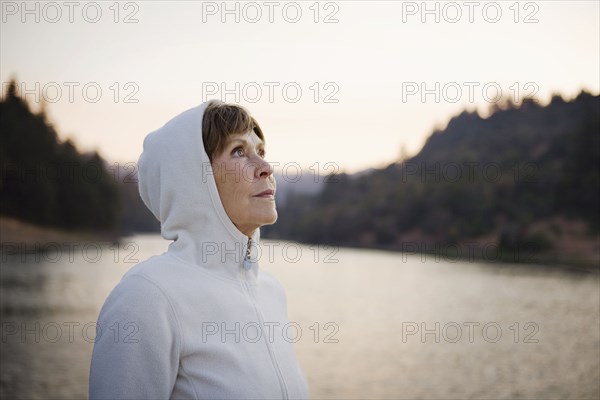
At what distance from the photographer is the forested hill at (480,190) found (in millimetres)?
44531

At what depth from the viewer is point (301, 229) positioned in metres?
67.9

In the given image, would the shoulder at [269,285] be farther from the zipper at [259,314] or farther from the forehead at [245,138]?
the forehead at [245,138]

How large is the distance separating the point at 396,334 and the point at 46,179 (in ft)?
121

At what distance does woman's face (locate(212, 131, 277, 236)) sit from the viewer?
1.75 metres

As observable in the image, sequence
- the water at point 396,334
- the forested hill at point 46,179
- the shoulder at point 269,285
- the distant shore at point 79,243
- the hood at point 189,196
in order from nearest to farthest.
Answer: the hood at point 189,196 < the shoulder at point 269,285 < the water at point 396,334 < the distant shore at point 79,243 < the forested hill at point 46,179

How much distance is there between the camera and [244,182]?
5.78 ft

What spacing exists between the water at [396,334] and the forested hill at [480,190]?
11353 mm

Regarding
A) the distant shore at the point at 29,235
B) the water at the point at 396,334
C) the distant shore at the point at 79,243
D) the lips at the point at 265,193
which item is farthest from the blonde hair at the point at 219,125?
the distant shore at the point at 29,235

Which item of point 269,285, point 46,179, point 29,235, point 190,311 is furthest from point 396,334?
point 46,179

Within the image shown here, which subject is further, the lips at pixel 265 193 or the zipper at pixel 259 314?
the lips at pixel 265 193

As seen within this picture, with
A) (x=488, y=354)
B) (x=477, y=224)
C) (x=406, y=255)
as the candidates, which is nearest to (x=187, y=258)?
(x=488, y=354)

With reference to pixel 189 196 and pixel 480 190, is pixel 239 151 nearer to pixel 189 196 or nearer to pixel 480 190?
pixel 189 196

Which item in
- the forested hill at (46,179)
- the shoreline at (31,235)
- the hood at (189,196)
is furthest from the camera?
the forested hill at (46,179)

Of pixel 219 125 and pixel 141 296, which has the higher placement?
pixel 219 125
